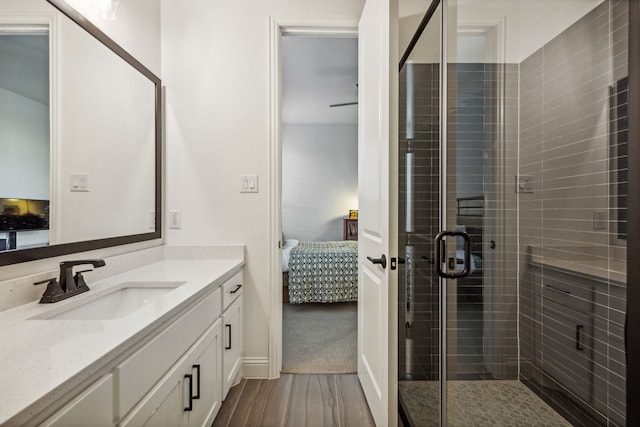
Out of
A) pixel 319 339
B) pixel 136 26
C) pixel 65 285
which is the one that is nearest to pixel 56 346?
pixel 65 285

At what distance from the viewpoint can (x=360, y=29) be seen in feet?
6.46

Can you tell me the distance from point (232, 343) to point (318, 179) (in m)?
4.90

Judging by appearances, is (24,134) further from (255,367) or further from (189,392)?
(255,367)

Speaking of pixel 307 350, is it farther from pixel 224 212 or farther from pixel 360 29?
pixel 360 29

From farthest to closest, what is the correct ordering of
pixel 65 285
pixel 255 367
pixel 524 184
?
pixel 255 367 < pixel 65 285 < pixel 524 184

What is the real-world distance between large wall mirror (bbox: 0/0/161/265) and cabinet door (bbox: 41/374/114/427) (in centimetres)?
72

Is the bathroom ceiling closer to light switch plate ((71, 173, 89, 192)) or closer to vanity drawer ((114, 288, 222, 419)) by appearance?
light switch plate ((71, 173, 89, 192))

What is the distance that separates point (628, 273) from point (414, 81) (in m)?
1.34

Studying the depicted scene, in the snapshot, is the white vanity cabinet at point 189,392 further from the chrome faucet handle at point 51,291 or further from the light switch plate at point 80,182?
the light switch plate at point 80,182

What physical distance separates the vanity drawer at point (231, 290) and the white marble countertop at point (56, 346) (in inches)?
14.4

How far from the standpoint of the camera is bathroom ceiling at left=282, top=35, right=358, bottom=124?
3.30 metres

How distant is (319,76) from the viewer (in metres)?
4.11

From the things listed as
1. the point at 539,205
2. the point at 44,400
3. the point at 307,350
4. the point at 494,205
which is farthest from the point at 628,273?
the point at 307,350

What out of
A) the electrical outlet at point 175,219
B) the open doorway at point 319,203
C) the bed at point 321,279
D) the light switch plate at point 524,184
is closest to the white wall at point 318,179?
the open doorway at point 319,203
